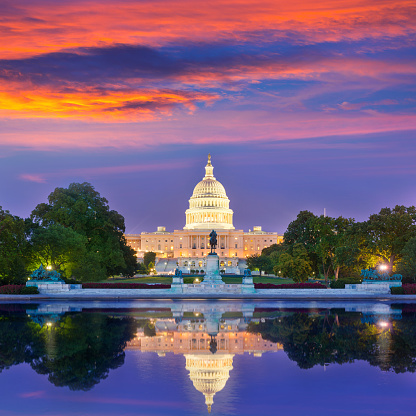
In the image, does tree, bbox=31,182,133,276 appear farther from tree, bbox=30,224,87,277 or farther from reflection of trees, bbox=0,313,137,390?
reflection of trees, bbox=0,313,137,390

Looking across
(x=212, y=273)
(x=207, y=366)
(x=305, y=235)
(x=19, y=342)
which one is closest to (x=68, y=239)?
(x=212, y=273)

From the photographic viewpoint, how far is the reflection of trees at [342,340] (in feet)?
64.2

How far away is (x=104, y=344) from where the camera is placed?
2242 centimetres

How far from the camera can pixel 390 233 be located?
6481 cm

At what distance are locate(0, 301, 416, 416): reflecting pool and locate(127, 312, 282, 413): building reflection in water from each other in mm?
38

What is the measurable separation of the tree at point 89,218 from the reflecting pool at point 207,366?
42333 millimetres

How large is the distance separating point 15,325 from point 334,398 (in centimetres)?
1837

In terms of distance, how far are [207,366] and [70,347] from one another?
18.9 feet

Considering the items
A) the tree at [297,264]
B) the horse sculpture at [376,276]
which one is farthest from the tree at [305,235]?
the horse sculpture at [376,276]

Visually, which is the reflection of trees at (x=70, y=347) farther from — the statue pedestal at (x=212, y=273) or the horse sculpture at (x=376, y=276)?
the horse sculpture at (x=376, y=276)

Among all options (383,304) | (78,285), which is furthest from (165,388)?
(78,285)

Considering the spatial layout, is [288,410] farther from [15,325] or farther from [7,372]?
[15,325]

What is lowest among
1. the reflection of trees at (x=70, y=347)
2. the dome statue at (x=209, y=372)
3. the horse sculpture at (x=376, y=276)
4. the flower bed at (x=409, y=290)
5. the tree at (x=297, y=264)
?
the dome statue at (x=209, y=372)

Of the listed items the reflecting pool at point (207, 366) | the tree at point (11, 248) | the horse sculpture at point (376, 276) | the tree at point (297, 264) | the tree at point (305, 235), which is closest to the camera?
the reflecting pool at point (207, 366)
